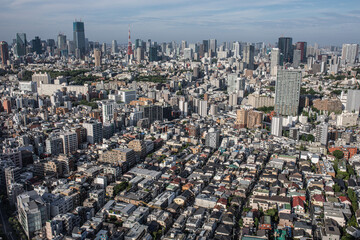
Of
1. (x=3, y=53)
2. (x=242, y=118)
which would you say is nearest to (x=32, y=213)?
(x=242, y=118)

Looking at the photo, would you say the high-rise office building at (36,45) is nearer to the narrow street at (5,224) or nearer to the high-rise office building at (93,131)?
the high-rise office building at (93,131)

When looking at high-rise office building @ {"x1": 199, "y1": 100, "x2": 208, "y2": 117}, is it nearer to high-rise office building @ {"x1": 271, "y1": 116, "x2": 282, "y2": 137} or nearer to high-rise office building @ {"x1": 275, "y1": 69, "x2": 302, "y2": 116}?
high-rise office building @ {"x1": 275, "y1": 69, "x2": 302, "y2": 116}

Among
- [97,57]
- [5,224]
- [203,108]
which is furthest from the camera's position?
[97,57]

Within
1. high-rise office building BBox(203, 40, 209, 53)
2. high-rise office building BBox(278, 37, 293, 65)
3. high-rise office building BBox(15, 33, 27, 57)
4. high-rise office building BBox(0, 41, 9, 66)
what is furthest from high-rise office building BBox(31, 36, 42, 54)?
high-rise office building BBox(278, 37, 293, 65)

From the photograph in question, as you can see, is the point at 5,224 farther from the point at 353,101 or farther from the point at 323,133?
the point at 353,101

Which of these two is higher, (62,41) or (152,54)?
(62,41)

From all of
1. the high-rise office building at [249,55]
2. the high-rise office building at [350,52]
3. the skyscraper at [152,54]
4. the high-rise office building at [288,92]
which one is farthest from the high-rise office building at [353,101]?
the skyscraper at [152,54]
